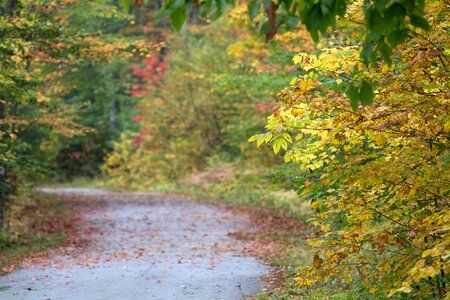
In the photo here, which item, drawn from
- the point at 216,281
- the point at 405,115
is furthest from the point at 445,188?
the point at 216,281

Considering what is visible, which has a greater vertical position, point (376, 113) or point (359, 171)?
point (376, 113)

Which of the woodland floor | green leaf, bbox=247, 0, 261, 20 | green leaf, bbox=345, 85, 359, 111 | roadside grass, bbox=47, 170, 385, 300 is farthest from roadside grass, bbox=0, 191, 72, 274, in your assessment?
green leaf, bbox=247, 0, 261, 20

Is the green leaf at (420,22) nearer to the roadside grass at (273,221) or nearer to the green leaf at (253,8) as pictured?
the green leaf at (253,8)

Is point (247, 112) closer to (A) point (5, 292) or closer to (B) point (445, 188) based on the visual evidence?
(A) point (5, 292)

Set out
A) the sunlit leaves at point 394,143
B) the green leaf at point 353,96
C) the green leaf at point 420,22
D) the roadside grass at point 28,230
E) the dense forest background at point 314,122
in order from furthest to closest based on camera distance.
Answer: the roadside grass at point 28,230 → the sunlit leaves at point 394,143 → the dense forest background at point 314,122 → the green leaf at point 353,96 → the green leaf at point 420,22

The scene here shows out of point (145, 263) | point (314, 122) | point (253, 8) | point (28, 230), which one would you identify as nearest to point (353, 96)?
point (253, 8)

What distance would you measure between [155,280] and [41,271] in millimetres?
2229

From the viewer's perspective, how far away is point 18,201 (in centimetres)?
1809

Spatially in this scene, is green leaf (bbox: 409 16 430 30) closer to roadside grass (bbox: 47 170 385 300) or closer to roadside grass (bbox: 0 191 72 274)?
roadside grass (bbox: 47 170 385 300)

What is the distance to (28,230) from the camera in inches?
625

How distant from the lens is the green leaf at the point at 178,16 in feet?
11.0

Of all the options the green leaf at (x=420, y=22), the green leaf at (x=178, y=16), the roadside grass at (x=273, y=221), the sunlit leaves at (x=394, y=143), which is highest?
the green leaf at (x=178, y=16)

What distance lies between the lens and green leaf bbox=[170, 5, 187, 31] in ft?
11.0

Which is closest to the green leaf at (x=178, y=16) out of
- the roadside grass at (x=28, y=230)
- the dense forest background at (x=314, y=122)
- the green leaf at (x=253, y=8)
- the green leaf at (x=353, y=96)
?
the dense forest background at (x=314, y=122)
